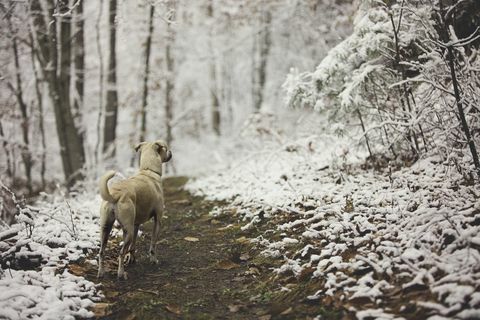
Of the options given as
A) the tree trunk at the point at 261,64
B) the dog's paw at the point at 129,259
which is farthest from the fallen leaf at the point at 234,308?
the tree trunk at the point at 261,64

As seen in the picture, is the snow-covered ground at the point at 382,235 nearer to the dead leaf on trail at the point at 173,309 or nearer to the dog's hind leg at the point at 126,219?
the dead leaf on trail at the point at 173,309

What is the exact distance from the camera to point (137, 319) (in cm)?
402

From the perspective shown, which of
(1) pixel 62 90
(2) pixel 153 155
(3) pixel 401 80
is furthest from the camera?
(1) pixel 62 90

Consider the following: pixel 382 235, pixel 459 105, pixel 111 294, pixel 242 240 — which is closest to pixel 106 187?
pixel 111 294

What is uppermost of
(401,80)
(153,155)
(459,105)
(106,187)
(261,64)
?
(261,64)

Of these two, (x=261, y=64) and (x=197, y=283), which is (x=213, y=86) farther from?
(x=197, y=283)

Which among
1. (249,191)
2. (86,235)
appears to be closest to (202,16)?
(249,191)

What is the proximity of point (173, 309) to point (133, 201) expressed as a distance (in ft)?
4.76

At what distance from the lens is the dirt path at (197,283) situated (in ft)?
13.4

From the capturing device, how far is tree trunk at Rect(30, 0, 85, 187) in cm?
1089

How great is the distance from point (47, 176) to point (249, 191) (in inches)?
577

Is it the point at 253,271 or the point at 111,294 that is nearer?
the point at 111,294

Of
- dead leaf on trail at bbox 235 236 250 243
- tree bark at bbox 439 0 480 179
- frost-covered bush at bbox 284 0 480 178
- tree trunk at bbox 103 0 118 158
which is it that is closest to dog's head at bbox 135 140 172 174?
dead leaf on trail at bbox 235 236 250 243

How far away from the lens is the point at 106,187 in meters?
4.51
